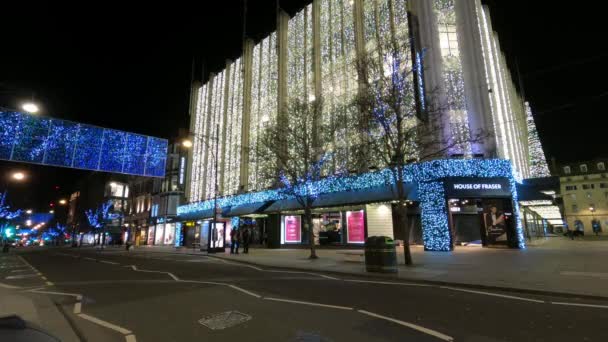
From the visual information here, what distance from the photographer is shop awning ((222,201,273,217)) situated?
31.3m

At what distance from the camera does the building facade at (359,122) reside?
71.5 feet

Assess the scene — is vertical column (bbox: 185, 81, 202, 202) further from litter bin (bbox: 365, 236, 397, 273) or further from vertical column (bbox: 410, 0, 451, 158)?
litter bin (bbox: 365, 236, 397, 273)

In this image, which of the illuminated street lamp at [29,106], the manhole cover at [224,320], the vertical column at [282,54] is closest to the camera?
the manhole cover at [224,320]

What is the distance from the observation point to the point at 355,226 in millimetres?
27359

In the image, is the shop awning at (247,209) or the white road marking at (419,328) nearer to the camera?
the white road marking at (419,328)

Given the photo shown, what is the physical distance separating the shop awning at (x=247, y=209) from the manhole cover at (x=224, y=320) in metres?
24.1

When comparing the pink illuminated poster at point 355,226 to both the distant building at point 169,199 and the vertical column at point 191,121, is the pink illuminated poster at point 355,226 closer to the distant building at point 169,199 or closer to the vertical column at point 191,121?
the vertical column at point 191,121

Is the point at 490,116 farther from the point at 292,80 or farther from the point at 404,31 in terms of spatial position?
the point at 292,80

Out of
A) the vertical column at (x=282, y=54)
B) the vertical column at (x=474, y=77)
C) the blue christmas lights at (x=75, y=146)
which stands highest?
the vertical column at (x=282, y=54)

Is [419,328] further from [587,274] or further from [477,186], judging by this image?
[477,186]

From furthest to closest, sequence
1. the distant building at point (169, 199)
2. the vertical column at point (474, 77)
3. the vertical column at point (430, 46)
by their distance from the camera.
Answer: the distant building at point (169, 199) < the vertical column at point (430, 46) < the vertical column at point (474, 77)

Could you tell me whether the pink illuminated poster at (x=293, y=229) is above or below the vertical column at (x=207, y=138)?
below

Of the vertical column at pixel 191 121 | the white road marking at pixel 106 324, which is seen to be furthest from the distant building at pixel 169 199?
the white road marking at pixel 106 324

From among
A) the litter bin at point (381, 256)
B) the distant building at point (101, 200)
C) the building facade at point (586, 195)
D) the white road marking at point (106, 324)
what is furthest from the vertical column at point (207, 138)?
the building facade at point (586, 195)
